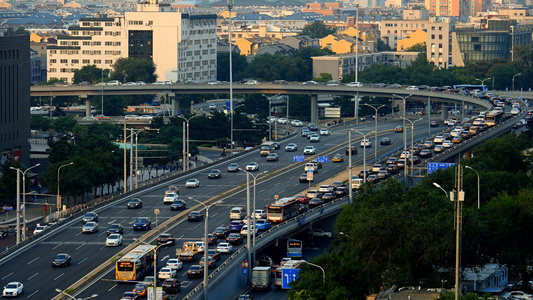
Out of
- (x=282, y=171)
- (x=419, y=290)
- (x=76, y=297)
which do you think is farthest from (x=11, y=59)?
(x=419, y=290)

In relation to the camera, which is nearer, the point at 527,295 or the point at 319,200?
the point at 527,295

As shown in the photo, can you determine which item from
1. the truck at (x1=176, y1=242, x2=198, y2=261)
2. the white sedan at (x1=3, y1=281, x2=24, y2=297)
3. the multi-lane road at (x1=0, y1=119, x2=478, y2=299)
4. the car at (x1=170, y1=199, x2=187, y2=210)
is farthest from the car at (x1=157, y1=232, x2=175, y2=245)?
the white sedan at (x1=3, y1=281, x2=24, y2=297)

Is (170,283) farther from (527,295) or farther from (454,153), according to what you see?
(454,153)

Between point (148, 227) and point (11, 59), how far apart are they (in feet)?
178

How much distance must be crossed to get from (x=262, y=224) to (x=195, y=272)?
16.6 metres

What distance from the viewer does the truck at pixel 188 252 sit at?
82.5 m

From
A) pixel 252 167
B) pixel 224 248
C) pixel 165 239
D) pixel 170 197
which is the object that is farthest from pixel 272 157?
pixel 224 248

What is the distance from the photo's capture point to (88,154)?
126 meters

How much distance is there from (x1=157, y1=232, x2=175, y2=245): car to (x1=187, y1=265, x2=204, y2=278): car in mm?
8343

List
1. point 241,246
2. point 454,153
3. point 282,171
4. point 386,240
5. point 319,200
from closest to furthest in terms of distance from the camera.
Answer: point 386,240 → point 241,246 → point 319,200 → point 282,171 → point 454,153

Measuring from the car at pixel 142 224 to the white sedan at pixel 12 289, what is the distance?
1821 centimetres

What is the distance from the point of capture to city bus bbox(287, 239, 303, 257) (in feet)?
311

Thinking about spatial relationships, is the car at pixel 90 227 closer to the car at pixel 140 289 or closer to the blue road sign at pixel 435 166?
the car at pixel 140 289

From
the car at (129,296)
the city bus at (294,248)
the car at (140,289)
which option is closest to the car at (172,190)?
the city bus at (294,248)
